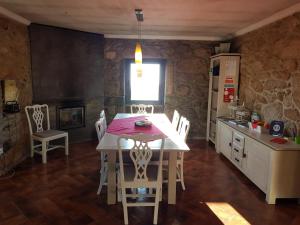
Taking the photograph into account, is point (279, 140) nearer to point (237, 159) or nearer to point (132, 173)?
point (237, 159)

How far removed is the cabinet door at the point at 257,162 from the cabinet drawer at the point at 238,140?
0.34 ft

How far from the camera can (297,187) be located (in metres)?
2.66

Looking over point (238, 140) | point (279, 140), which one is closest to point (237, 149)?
point (238, 140)

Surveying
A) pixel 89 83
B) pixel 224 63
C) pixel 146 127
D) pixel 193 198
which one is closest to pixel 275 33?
pixel 224 63

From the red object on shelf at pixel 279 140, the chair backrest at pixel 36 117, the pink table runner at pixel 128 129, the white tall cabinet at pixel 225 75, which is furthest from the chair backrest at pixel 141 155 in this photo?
the white tall cabinet at pixel 225 75

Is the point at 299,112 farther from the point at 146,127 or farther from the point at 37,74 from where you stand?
the point at 37,74

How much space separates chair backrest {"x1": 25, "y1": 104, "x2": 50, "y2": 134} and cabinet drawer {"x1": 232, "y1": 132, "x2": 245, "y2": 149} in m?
3.20

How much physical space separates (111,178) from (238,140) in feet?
6.58

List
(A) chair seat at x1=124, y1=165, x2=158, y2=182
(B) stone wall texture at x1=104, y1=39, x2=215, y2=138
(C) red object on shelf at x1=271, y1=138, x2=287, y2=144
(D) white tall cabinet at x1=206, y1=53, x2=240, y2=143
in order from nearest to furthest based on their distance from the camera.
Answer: (A) chair seat at x1=124, y1=165, x2=158, y2=182 < (C) red object on shelf at x1=271, y1=138, x2=287, y2=144 < (D) white tall cabinet at x1=206, y1=53, x2=240, y2=143 < (B) stone wall texture at x1=104, y1=39, x2=215, y2=138

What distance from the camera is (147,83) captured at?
5.32m

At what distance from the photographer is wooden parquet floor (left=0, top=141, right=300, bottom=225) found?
7.60 feet

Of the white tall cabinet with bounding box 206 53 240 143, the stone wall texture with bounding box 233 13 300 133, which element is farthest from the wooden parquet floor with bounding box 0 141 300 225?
the white tall cabinet with bounding box 206 53 240 143

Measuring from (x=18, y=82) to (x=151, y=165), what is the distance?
261cm

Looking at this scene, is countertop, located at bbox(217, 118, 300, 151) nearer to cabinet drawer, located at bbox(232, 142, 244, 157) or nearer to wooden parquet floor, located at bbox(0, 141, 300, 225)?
cabinet drawer, located at bbox(232, 142, 244, 157)
